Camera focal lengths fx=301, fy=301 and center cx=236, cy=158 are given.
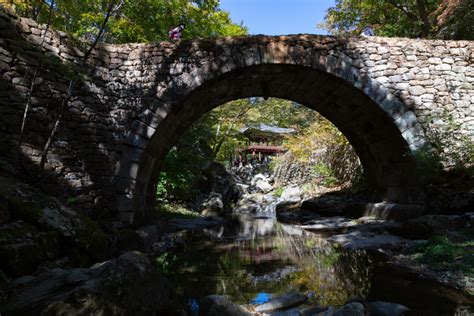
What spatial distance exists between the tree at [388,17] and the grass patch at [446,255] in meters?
9.56

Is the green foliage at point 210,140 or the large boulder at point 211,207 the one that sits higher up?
the green foliage at point 210,140

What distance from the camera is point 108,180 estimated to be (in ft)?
18.9

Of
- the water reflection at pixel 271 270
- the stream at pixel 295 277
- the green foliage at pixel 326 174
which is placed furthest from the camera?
the green foliage at pixel 326 174

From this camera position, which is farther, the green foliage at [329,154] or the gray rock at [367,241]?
the green foliage at [329,154]

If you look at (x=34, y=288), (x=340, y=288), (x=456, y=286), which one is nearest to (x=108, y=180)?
(x=34, y=288)

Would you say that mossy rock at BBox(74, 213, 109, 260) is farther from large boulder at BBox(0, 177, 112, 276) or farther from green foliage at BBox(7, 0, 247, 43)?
green foliage at BBox(7, 0, 247, 43)

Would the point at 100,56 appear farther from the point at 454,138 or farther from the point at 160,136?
the point at 454,138

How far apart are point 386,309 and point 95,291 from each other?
222 centimetres

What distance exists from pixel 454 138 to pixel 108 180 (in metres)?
6.80

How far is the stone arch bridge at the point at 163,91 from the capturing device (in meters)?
5.16

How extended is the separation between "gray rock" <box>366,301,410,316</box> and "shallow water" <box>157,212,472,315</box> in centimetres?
14

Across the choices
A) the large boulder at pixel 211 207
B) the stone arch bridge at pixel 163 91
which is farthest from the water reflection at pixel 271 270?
the large boulder at pixel 211 207

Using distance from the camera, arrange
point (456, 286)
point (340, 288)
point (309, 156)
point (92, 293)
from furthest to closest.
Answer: point (309, 156), point (340, 288), point (456, 286), point (92, 293)

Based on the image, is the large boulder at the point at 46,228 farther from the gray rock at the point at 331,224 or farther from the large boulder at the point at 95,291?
the gray rock at the point at 331,224
